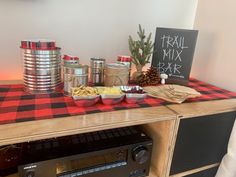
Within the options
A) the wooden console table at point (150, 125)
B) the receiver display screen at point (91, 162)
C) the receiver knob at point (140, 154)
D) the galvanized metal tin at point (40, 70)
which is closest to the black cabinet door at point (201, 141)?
the wooden console table at point (150, 125)

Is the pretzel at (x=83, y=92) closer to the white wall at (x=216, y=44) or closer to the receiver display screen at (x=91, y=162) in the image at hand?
the receiver display screen at (x=91, y=162)

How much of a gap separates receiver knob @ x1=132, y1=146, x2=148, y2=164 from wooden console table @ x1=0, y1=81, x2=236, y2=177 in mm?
83

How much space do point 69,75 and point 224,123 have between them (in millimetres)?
676

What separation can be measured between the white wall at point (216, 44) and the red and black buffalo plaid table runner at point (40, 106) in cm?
27

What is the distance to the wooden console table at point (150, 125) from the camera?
0.51m

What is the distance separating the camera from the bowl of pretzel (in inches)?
25.9

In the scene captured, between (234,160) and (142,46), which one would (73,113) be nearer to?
(142,46)

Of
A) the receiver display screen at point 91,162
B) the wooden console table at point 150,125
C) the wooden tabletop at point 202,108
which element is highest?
the wooden tabletop at point 202,108

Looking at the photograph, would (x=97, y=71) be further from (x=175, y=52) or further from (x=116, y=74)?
(x=175, y=52)

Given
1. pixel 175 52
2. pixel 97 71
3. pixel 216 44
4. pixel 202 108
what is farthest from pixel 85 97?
pixel 216 44

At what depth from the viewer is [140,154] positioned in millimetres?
717

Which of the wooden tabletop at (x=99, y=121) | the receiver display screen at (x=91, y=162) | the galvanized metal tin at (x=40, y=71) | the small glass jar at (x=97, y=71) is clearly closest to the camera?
the wooden tabletop at (x=99, y=121)

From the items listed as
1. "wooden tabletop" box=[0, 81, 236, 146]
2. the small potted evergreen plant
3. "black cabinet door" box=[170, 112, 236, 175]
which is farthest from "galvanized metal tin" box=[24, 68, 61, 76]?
"black cabinet door" box=[170, 112, 236, 175]

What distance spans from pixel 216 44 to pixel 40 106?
983mm
